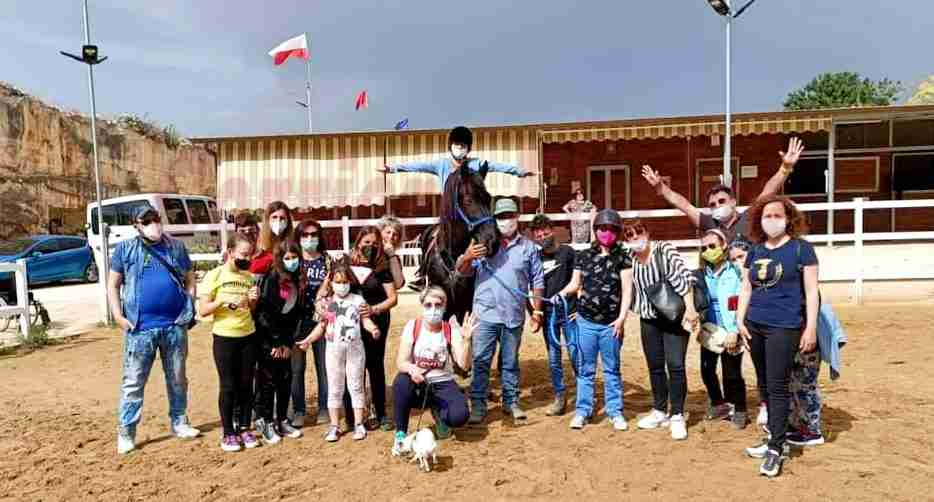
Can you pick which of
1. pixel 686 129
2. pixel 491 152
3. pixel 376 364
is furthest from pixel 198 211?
pixel 376 364

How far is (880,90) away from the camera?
1459 inches

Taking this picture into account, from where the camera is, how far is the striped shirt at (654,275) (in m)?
3.66

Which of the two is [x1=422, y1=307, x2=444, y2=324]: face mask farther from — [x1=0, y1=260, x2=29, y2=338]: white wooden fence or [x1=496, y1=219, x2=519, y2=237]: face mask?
[x1=0, y1=260, x2=29, y2=338]: white wooden fence

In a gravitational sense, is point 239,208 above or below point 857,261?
above

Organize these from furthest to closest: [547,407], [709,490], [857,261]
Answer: [857,261], [547,407], [709,490]

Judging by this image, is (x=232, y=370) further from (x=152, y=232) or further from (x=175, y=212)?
(x=175, y=212)

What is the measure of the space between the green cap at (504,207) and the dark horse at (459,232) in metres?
0.05

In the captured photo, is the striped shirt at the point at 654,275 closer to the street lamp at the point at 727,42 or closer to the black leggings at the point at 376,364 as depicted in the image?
the black leggings at the point at 376,364

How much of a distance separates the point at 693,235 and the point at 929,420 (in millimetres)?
9638

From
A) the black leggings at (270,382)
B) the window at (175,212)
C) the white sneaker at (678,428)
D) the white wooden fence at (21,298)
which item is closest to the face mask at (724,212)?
the white sneaker at (678,428)

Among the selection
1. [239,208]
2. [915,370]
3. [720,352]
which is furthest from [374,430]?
[239,208]

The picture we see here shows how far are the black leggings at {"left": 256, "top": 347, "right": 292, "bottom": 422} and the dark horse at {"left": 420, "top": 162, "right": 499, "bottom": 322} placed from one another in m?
1.13

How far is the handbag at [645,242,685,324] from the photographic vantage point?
3590 millimetres

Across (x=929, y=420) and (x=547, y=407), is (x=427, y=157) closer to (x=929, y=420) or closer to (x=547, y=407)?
(x=547, y=407)
